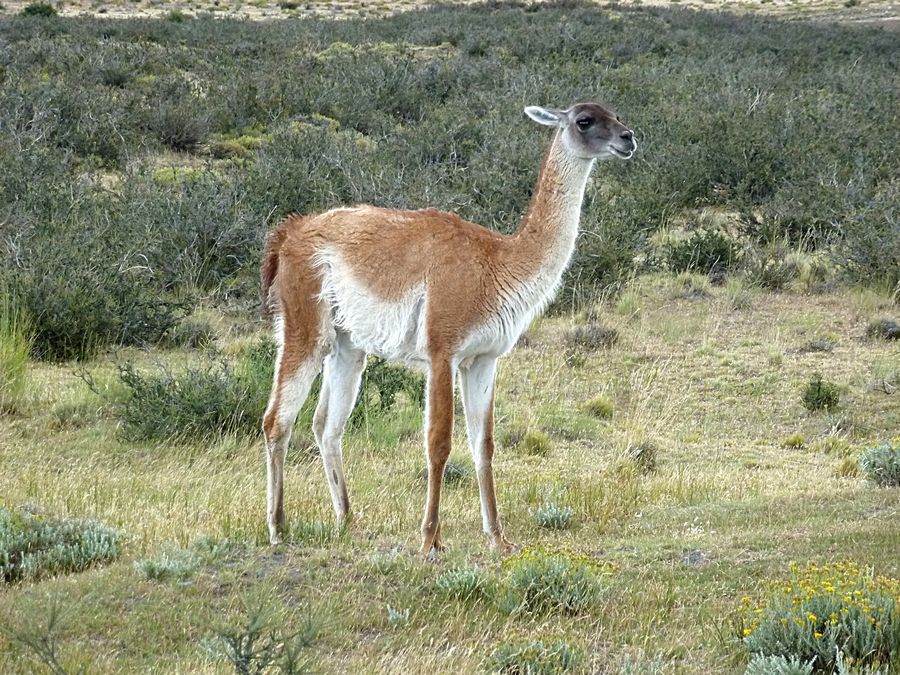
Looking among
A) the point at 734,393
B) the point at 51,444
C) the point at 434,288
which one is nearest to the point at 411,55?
the point at 734,393

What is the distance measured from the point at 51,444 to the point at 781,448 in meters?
5.95

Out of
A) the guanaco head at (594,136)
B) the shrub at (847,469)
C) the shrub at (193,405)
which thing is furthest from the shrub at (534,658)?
the shrub at (193,405)

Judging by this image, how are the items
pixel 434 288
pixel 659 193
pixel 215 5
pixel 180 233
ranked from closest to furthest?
pixel 434 288 → pixel 180 233 → pixel 659 193 → pixel 215 5

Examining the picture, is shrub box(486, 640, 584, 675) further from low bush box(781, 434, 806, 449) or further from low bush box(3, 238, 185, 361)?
low bush box(3, 238, 185, 361)


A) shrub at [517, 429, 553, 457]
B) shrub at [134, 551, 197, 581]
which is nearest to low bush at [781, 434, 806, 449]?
shrub at [517, 429, 553, 457]

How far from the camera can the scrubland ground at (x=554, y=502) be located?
198 inches

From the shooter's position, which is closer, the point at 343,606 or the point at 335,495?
the point at 343,606

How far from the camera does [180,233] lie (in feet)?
44.5

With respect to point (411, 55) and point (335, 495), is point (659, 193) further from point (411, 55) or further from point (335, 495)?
point (411, 55)

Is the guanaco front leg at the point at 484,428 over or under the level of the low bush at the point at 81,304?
over

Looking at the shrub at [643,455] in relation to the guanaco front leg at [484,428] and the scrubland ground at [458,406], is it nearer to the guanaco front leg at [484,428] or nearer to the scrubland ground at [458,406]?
the scrubland ground at [458,406]

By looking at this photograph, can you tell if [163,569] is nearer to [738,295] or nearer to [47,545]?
[47,545]

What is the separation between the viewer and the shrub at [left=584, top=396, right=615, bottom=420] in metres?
10.6

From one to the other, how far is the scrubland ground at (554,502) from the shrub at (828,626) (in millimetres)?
219
